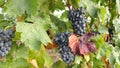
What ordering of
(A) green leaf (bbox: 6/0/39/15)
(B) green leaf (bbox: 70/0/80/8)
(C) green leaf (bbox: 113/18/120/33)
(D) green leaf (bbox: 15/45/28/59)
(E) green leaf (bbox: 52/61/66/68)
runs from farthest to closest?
(C) green leaf (bbox: 113/18/120/33), (E) green leaf (bbox: 52/61/66/68), (B) green leaf (bbox: 70/0/80/8), (D) green leaf (bbox: 15/45/28/59), (A) green leaf (bbox: 6/0/39/15)

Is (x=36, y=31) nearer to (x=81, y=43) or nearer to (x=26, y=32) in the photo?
(x=26, y=32)

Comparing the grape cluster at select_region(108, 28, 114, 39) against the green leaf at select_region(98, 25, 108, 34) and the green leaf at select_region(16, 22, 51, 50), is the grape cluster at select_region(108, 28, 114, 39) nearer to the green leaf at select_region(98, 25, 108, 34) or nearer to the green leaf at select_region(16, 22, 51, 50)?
the green leaf at select_region(98, 25, 108, 34)

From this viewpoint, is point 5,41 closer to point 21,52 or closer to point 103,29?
point 21,52

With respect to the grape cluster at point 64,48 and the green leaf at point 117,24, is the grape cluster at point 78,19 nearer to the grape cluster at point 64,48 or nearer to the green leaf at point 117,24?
the grape cluster at point 64,48

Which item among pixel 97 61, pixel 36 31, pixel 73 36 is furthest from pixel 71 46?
pixel 97 61

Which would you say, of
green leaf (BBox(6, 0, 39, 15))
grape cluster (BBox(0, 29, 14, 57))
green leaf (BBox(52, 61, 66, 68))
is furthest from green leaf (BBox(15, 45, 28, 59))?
green leaf (BBox(52, 61, 66, 68))

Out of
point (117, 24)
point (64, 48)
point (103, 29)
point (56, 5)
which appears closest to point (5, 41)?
point (64, 48)

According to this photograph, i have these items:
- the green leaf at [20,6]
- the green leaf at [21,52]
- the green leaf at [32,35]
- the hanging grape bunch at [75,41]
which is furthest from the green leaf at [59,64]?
the green leaf at [20,6]
